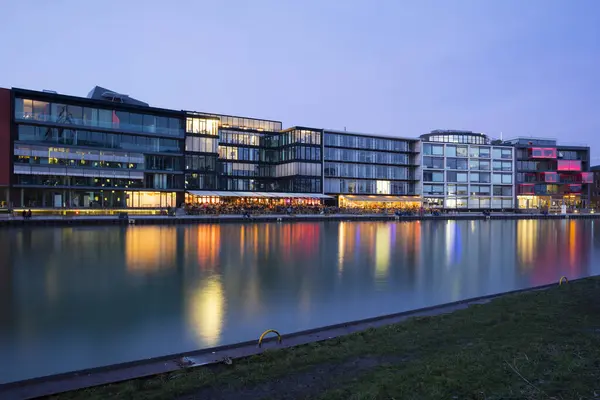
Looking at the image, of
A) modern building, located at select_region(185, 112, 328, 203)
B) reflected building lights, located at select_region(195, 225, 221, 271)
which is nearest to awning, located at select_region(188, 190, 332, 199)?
modern building, located at select_region(185, 112, 328, 203)

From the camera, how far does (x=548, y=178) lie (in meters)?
110

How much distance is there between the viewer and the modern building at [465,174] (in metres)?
102

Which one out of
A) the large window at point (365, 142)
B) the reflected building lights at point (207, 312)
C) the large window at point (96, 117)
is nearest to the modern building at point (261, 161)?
the large window at point (365, 142)

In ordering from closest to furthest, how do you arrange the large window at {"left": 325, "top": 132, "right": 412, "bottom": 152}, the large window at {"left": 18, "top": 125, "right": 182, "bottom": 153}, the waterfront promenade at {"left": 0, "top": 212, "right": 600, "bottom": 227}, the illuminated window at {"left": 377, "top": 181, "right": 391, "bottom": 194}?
the waterfront promenade at {"left": 0, "top": 212, "right": 600, "bottom": 227} < the large window at {"left": 18, "top": 125, "right": 182, "bottom": 153} < the large window at {"left": 325, "top": 132, "right": 412, "bottom": 152} < the illuminated window at {"left": 377, "top": 181, "right": 391, "bottom": 194}

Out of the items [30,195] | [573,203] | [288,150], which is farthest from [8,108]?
[573,203]

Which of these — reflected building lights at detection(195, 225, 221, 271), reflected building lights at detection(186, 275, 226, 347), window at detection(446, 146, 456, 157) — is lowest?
reflected building lights at detection(186, 275, 226, 347)

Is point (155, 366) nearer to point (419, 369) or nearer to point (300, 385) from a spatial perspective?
point (300, 385)

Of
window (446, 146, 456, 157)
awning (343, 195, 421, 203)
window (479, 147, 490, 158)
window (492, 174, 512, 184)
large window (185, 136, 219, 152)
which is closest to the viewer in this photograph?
large window (185, 136, 219, 152)

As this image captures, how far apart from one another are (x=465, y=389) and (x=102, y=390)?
4.94 metres

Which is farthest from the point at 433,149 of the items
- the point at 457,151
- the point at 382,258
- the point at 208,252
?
the point at 208,252

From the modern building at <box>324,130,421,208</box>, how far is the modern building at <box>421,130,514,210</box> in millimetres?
3276

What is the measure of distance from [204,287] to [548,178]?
4442 inches

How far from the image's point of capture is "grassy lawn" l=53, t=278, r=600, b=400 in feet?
20.0

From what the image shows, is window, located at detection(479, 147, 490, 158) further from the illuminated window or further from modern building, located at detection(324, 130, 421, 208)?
the illuminated window
